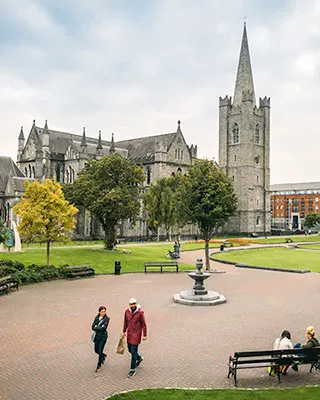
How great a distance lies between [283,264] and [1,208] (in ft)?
141

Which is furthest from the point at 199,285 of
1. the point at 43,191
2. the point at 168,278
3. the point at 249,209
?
the point at 249,209

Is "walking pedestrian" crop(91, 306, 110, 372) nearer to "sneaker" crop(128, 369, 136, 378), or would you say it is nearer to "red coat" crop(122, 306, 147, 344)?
"red coat" crop(122, 306, 147, 344)

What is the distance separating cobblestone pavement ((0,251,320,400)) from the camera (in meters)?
10.3

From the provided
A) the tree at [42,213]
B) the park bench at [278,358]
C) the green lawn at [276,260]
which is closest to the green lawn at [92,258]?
the tree at [42,213]

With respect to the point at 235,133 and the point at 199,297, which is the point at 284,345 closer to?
the point at 199,297

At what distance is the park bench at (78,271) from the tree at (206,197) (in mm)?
8153

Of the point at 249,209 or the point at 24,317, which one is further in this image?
the point at 249,209

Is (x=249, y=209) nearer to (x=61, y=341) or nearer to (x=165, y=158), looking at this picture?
(x=165, y=158)

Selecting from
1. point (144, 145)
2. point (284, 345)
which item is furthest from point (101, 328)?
point (144, 145)

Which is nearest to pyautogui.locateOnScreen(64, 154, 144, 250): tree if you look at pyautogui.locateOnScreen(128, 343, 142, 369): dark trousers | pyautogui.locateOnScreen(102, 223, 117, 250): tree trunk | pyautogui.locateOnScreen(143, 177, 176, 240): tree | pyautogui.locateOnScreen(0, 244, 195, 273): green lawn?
pyautogui.locateOnScreen(102, 223, 117, 250): tree trunk

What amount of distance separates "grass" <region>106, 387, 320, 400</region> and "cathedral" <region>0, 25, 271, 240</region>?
5350 cm

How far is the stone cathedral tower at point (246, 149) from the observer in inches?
3268

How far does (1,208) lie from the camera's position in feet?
203

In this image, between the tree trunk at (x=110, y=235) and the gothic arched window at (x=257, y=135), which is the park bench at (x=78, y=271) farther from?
the gothic arched window at (x=257, y=135)
